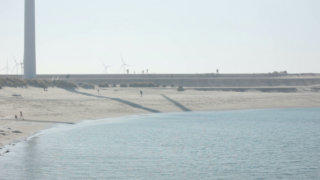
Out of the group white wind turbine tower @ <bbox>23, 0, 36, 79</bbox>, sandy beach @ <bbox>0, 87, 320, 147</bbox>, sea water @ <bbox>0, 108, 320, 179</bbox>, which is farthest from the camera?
white wind turbine tower @ <bbox>23, 0, 36, 79</bbox>

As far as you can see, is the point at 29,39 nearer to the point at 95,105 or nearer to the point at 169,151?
the point at 95,105

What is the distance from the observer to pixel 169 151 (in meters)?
26.8

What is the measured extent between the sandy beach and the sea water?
7.20 ft

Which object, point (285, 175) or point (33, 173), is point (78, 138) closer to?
point (33, 173)

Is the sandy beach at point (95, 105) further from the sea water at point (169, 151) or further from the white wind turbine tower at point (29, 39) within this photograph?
the white wind turbine tower at point (29, 39)

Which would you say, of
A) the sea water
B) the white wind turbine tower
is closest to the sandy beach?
the sea water

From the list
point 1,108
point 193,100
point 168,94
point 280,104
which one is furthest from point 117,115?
point 280,104

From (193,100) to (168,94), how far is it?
639 centimetres

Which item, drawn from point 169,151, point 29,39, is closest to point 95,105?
point 169,151

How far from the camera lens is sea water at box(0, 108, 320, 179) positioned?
21.2 m

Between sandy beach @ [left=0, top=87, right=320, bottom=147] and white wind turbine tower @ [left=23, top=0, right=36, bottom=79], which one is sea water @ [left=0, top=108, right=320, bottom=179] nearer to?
sandy beach @ [left=0, top=87, right=320, bottom=147]

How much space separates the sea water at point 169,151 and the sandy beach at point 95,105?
7.20 feet

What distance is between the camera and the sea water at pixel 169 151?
21.2 meters

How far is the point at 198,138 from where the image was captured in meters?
31.9
